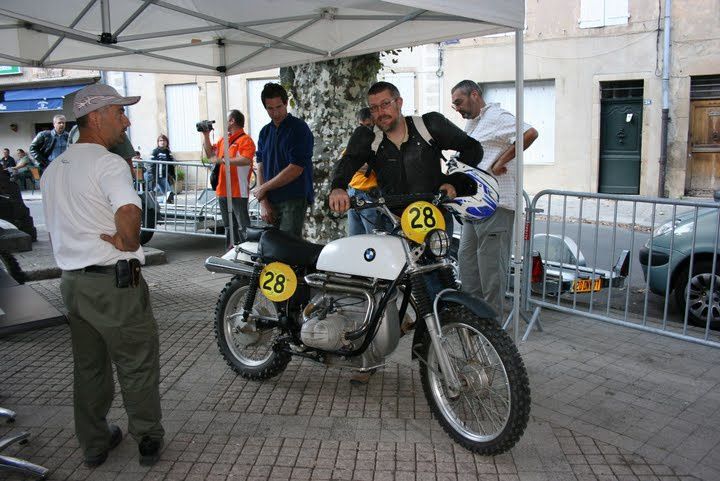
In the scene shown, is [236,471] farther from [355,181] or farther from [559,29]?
[559,29]

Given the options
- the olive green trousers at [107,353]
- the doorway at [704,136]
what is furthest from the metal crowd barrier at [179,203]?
the doorway at [704,136]

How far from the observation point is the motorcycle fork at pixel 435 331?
325 cm

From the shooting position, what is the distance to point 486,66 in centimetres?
1858

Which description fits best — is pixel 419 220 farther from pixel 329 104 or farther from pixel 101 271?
pixel 329 104

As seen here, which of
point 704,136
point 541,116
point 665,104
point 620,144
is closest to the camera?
point 665,104

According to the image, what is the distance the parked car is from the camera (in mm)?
5574

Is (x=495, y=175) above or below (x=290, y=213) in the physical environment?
above

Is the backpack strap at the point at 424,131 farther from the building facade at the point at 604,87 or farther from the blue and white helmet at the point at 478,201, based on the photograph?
the building facade at the point at 604,87

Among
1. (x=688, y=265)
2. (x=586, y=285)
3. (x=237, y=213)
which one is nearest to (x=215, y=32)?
(x=237, y=213)

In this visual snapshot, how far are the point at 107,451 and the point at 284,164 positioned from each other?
9.66ft

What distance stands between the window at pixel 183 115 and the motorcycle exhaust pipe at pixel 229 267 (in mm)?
18575

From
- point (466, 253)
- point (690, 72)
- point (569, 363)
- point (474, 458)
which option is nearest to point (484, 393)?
point (474, 458)

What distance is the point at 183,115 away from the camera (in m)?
22.2

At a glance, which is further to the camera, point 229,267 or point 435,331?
point 229,267
